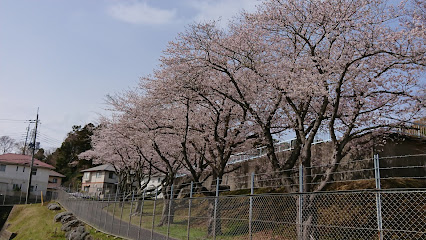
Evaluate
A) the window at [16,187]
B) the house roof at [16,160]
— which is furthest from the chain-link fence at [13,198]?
the house roof at [16,160]

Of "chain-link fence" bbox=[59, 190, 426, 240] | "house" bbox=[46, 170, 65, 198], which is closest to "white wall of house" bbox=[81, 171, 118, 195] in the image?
"house" bbox=[46, 170, 65, 198]

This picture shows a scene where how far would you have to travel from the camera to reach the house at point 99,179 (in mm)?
61250

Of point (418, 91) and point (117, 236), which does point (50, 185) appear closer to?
point (117, 236)

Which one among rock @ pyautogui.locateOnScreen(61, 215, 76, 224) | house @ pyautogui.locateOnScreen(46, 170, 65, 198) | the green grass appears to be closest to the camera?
the green grass

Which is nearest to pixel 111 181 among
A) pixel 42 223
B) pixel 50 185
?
pixel 50 185

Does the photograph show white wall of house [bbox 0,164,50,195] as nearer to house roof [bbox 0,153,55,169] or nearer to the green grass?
house roof [bbox 0,153,55,169]

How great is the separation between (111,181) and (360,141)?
53302 millimetres

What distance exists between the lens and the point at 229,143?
1759cm

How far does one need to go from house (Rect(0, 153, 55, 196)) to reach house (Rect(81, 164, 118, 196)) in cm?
676

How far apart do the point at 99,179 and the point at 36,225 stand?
33876mm

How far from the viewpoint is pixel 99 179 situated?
6225 cm

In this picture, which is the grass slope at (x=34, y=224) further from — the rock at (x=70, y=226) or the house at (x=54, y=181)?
the house at (x=54, y=181)

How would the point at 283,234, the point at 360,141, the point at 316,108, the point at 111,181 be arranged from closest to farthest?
the point at 283,234
the point at 316,108
the point at 360,141
the point at 111,181

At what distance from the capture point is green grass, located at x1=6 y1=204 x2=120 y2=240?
23.8 metres
